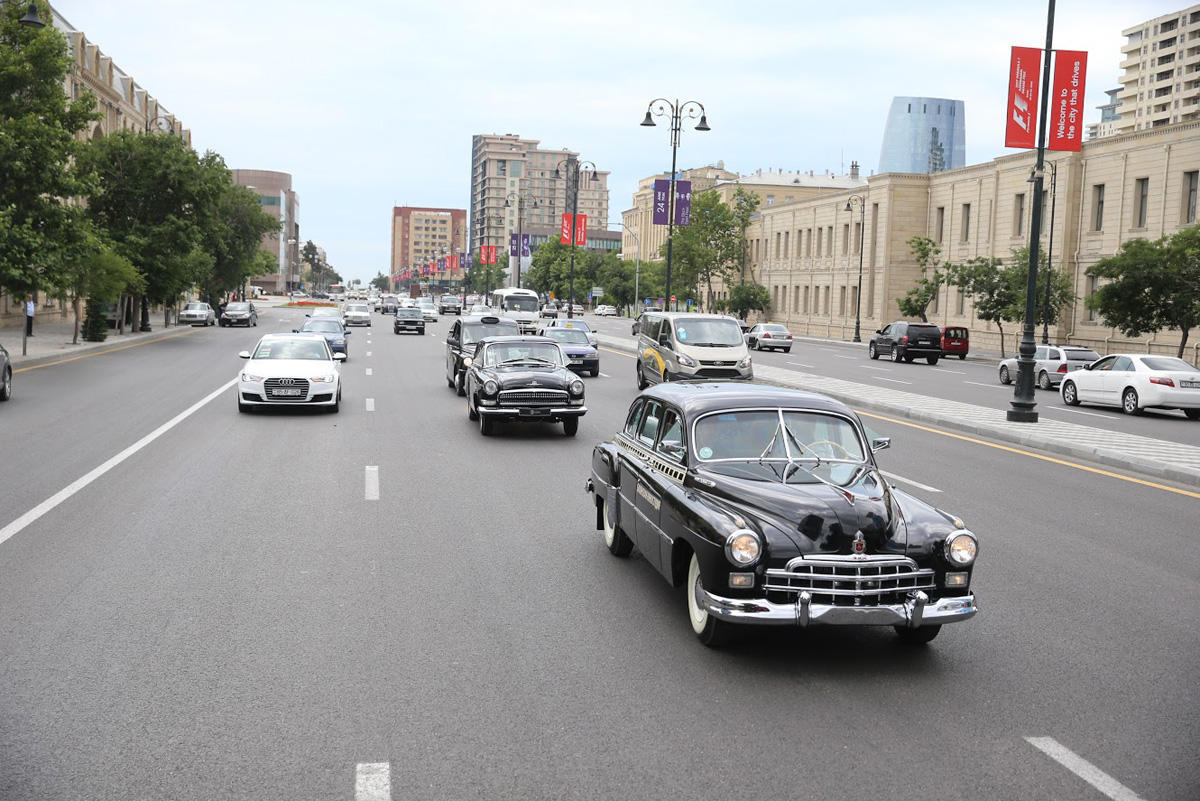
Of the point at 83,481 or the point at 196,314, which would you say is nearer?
the point at 83,481

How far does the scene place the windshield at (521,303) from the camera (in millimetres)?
59250

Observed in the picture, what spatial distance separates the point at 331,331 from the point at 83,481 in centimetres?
2270

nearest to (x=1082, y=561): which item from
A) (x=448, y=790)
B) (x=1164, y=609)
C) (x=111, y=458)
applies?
(x=1164, y=609)

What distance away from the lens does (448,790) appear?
186 inches

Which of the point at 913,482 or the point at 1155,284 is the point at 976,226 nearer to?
the point at 1155,284

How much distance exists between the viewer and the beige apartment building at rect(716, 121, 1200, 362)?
2087 inches

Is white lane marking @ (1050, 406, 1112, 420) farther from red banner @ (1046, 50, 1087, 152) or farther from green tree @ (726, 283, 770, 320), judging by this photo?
green tree @ (726, 283, 770, 320)

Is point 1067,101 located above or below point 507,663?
above

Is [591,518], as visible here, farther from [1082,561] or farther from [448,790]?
[448,790]

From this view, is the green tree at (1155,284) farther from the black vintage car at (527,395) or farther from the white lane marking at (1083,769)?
the white lane marking at (1083,769)

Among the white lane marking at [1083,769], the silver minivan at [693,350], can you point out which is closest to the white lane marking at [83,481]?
the white lane marking at [1083,769]

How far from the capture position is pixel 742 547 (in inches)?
250

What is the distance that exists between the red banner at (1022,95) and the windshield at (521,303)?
38.1m

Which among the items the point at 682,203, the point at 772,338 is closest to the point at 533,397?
the point at 682,203
